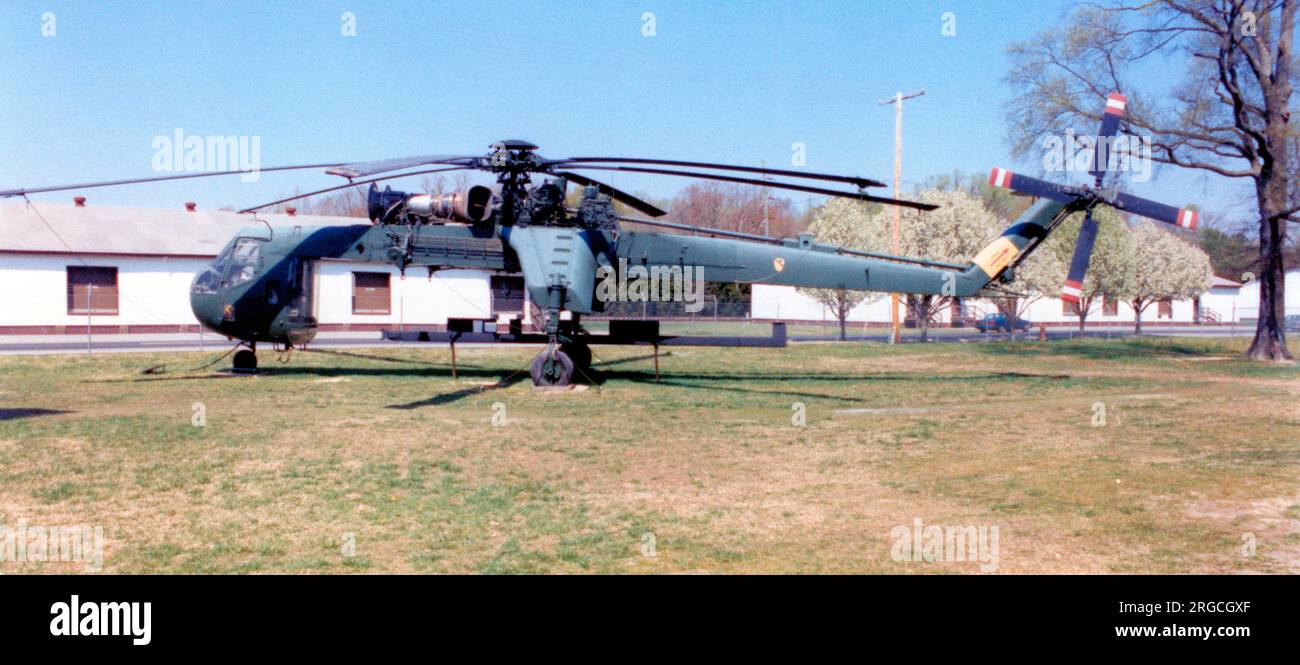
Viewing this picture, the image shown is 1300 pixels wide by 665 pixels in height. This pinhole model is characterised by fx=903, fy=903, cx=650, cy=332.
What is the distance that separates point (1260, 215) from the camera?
2986 centimetres

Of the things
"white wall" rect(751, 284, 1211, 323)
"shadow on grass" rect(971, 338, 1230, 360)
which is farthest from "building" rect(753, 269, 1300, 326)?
"shadow on grass" rect(971, 338, 1230, 360)

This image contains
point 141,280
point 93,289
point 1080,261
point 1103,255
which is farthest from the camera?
point 1103,255

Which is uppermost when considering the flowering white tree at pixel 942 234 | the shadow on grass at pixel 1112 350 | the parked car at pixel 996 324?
the flowering white tree at pixel 942 234

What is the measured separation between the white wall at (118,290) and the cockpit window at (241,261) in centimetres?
2211

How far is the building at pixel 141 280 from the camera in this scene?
38.8m

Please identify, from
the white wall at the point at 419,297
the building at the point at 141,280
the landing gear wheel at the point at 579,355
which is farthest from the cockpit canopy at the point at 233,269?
the white wall at the point at 419,297

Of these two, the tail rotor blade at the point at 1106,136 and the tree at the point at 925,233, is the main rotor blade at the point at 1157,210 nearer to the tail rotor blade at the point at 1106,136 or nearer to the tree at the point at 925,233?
the tail rotor blade at the point at 1106,136

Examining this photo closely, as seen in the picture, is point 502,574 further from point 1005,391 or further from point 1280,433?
point 1005,391

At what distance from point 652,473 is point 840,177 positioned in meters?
5.61

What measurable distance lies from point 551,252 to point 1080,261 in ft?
39.1

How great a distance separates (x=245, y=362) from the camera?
20.7 m

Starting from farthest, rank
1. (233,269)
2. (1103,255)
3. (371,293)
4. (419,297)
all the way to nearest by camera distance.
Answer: (1103,255)
(419,297)
(371,293)
(233,269)

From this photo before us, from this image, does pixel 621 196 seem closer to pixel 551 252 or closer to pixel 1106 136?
pixel 551 252

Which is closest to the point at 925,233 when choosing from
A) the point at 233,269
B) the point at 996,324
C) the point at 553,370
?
the point at 996,324
